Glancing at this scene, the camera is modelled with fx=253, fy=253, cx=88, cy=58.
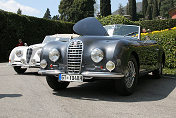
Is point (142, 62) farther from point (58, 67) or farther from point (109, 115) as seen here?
point (109, 115)

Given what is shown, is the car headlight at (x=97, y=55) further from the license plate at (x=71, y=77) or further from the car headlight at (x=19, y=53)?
the car headlight at (x=19, y=53)

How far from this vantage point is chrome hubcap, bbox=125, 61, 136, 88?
17.4ft

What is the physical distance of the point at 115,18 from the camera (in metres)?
19.1

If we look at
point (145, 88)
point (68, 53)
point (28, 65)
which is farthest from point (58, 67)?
point (28, 65)

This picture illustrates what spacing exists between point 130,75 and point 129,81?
13 centimetres

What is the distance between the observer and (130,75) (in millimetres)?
5430

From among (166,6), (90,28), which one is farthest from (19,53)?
(166,6)

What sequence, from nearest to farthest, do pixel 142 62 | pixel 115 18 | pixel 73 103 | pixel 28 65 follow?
pixel 73 103
pixel 142 62
pixel 28 65
pixel 115 18

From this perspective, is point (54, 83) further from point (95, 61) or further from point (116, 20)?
point (116, 20)

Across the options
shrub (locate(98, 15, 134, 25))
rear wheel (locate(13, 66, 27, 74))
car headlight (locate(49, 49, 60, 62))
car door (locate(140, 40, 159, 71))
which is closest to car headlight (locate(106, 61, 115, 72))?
car headlight (locate(49, 49, 60, 62))

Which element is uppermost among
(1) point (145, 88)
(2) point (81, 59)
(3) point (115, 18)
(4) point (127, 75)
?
(3) point (115, 18)

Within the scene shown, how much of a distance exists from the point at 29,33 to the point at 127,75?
16.1 m

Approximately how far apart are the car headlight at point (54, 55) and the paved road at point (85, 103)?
0.78 metres

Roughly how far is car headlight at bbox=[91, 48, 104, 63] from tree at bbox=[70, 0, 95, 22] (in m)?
55.4
